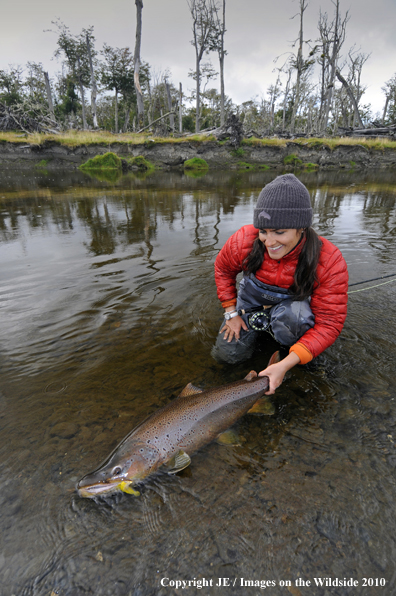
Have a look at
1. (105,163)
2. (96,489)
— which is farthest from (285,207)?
(105,163)

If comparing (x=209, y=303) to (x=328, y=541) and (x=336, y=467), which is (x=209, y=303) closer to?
(x=336, y=467)

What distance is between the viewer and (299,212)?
85.4 inches

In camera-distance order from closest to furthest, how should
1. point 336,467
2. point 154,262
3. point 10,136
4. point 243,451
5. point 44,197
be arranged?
point 336,467, point 243,451, point 154,262, point 44,197, point 10,136

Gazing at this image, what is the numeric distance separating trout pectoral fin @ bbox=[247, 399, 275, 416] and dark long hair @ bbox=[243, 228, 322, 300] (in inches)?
37.6

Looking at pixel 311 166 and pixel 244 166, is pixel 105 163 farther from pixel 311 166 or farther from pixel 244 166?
pixel 311 166

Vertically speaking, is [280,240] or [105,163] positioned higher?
[105,163]

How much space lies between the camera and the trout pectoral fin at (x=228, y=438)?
2.19 metres

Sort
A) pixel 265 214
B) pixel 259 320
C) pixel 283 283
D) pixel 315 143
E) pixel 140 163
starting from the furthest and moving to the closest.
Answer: pixel 315 143 < pixel 140 163 < pixel 259 320 < pixel 283 283 < pixel 265 214

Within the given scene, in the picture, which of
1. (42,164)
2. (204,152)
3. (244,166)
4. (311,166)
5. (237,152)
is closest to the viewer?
(42,164)

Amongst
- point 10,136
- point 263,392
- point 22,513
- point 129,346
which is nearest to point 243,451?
point 263,392

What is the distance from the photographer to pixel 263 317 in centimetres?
304

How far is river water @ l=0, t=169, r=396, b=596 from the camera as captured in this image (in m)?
1.52

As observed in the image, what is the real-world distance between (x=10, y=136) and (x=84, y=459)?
105 feet

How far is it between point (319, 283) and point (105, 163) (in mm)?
24573
